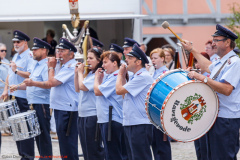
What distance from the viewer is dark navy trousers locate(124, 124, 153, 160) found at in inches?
254

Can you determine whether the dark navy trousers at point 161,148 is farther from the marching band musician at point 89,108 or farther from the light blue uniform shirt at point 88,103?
the light blue uniform shirt at point 88,103

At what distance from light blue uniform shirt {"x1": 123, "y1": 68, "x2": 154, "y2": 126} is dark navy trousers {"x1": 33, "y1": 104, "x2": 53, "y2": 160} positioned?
6.82ft

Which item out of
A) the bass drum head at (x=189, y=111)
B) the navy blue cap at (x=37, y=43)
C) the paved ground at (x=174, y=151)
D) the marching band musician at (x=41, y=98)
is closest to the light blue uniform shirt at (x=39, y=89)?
the marching band musician at (x=41, y=98)

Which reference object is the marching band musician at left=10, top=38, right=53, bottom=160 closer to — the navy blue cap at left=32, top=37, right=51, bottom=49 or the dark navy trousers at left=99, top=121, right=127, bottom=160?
the navy blue cap at left=32, top=37, right=51, bottom=49

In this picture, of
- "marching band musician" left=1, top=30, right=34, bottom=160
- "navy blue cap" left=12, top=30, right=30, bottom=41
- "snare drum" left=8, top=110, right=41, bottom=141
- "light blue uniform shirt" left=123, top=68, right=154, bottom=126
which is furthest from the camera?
"navy blue cap" left=12, top=30, right=30, bottom=41

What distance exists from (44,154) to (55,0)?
6.19m

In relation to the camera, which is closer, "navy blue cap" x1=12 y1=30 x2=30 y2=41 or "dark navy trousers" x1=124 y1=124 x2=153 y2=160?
"dark navy trousers" x1=124 y1=124 x2=153 y2=160

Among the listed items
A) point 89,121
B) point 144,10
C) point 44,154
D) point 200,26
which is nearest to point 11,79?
point 44,154

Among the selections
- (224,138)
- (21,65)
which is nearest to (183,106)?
(224,138)

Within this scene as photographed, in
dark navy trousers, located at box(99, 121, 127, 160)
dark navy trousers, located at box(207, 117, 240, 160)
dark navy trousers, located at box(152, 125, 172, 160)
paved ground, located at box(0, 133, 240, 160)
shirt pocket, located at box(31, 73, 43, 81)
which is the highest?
shirt pocket, located at box(31, 73, 43, 81)

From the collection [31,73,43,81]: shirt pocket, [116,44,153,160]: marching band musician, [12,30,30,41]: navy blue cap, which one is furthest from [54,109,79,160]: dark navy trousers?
[12,30,30,41]: navy blue cap

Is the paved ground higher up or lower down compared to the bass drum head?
lower down

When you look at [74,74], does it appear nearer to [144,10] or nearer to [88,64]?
[88,64]

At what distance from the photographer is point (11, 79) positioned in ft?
29.2
